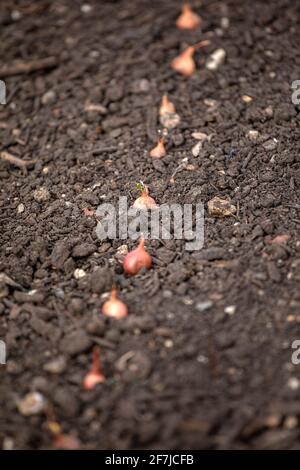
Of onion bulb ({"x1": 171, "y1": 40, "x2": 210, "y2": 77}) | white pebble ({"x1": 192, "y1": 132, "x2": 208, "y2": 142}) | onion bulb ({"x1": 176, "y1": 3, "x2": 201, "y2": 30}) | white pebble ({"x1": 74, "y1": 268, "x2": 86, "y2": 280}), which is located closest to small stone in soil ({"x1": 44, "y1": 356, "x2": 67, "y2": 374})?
white pebble ({"x1": 74, "y1": 268, "x2": 86, "y2": 280})

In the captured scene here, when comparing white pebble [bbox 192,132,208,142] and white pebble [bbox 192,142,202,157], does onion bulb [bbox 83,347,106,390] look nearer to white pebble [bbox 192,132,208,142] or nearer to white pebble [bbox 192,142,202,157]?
white pebble [bbox 192,142,202,157]

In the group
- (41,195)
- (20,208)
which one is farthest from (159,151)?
(20,208)

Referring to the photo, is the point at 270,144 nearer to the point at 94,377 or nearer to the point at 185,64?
the point at 185,64

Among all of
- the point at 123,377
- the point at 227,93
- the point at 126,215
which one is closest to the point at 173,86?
the point at 227,93

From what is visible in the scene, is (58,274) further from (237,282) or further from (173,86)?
(173,86)

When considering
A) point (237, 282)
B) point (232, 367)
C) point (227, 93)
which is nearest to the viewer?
point (232, 367)

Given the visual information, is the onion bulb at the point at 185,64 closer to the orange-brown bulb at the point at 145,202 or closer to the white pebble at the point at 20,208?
the orange-brown bulb at the point at 145,202
